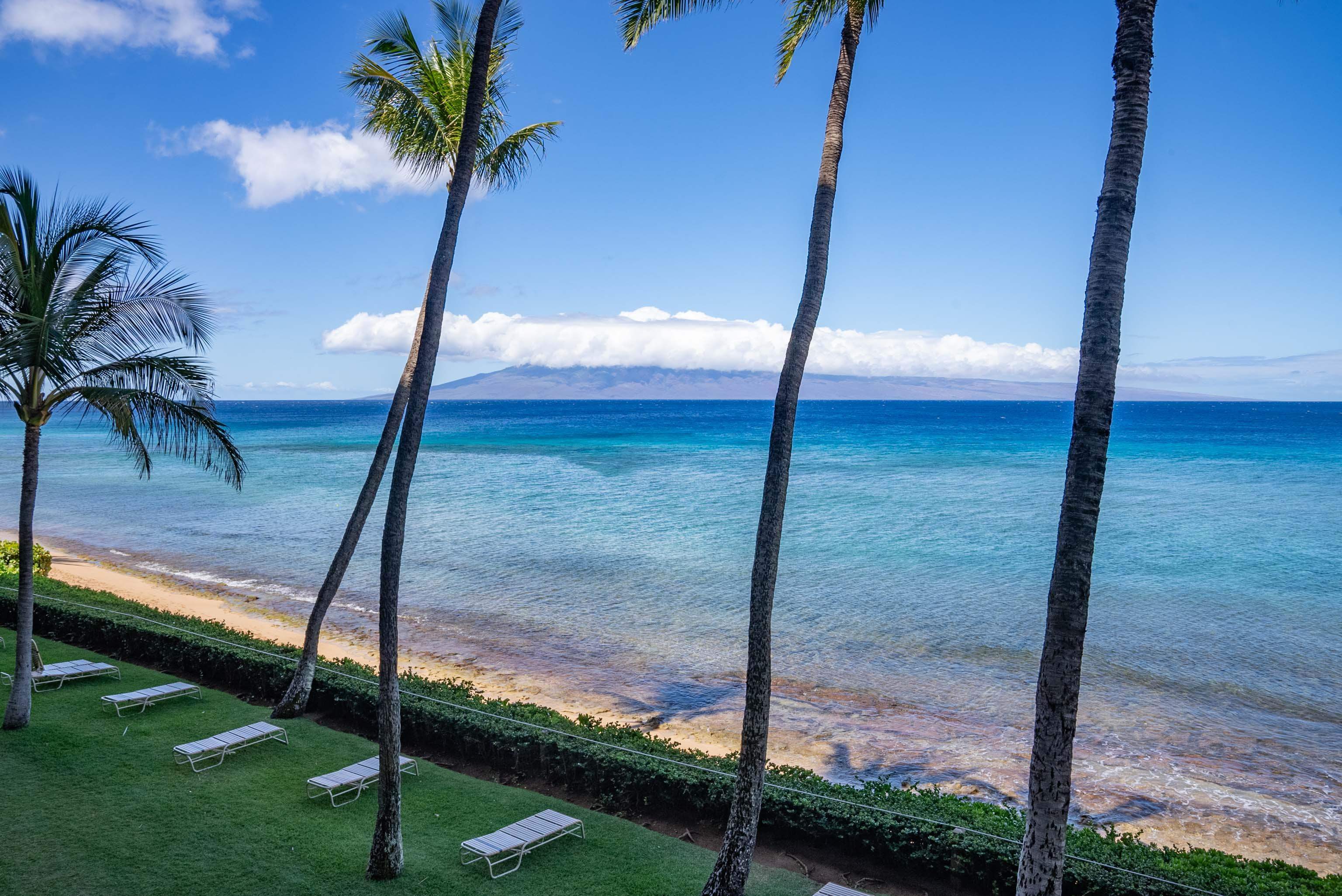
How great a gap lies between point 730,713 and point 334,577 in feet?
23.9

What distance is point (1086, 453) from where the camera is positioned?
487 centimetres

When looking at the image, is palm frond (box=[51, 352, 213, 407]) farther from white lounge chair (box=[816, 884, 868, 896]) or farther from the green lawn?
white lounge chair (box=[816, 884, 868, 896])

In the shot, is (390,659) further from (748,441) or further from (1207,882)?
(748,441)

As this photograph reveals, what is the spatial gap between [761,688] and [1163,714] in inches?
471

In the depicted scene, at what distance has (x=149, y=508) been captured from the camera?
4012 cm

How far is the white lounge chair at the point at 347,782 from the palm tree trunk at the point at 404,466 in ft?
5.55

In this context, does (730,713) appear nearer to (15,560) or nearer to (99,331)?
(99,331)

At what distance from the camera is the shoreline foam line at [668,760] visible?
7113 millimetres

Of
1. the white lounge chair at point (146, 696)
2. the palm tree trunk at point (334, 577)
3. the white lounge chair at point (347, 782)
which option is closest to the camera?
the white lounge chair at point (347, 782)

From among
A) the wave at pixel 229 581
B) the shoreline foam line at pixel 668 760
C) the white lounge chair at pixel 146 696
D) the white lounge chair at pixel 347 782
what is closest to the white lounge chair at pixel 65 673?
the white lounge chair at pixel 146 696

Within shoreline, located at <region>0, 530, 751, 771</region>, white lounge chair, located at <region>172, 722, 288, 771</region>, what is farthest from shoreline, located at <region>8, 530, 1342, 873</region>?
white lounge chair, located at <region>172, 722, 288, 771</region>

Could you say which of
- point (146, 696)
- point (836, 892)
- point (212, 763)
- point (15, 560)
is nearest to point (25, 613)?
point (146, 696)

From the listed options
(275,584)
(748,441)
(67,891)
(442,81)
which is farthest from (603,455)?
(67,891)

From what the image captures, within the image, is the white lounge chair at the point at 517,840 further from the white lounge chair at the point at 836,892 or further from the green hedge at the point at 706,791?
the white lounge chair at the point at 836,892
